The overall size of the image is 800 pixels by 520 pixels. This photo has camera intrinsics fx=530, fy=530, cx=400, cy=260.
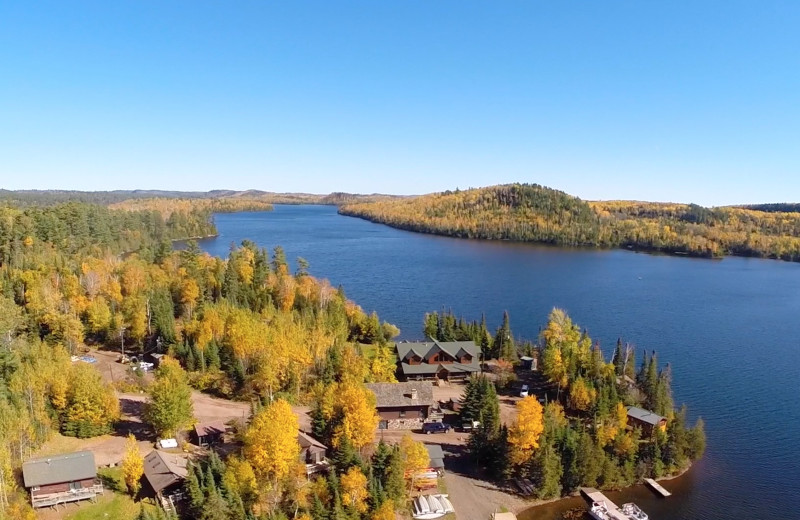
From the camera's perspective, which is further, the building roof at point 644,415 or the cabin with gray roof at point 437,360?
the cabin with gray roof at point 437,360

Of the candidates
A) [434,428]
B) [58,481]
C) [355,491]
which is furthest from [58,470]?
[434,428]

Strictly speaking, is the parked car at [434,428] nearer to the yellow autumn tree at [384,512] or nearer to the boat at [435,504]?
the boat at [435,504]

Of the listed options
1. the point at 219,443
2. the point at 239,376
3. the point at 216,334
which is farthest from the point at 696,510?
the point at 216,334

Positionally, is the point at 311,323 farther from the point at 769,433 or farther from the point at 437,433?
the point at 769,433

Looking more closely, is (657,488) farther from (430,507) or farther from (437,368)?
(437,368)

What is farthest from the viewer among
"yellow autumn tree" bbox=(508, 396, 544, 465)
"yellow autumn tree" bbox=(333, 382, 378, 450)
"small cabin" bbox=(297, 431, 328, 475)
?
"yellow autumn tree" bbox=(508, 396, 544, 465)

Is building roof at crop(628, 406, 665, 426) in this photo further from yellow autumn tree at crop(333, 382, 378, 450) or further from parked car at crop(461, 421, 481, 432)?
yellow autumn tree at crop(333, 382, 378, 450)

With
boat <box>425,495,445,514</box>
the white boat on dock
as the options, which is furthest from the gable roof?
the white boat on dock

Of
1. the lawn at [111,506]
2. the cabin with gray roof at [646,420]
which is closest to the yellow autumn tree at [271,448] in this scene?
the lawn at [111,506]
